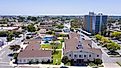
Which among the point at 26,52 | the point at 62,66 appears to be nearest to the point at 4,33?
the point at 26,52

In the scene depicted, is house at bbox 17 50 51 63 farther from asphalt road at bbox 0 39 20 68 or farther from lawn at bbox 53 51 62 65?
asphalt road at bbox 0 39 20 68

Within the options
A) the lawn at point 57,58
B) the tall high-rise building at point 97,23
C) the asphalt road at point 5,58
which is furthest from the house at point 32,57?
the tall high-rise building at point 97,23

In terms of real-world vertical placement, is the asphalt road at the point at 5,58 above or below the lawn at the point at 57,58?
above

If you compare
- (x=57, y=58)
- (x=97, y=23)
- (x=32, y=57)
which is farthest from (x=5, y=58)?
(x=97, y=23)

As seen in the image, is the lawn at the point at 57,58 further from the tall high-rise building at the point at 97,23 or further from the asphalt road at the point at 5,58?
the tall high-rise building at the point at 97,23

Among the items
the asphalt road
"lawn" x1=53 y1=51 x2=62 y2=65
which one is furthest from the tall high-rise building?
the asphalt road

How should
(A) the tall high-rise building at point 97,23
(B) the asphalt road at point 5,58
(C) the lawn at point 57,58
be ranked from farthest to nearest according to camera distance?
(A) the tall high-rise building at point 97,23 → (C) the lawn at point 57,58 → (B) the asphalt road at point 5,58

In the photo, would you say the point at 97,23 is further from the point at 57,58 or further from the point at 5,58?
the point at 5,58

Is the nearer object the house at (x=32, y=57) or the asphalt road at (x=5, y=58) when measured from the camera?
the asphalt road at (x=5, y=58)

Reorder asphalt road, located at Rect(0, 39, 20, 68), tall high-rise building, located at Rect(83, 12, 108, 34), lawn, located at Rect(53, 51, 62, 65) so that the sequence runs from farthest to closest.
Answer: tall high-rise building, located at Rect(83, 12, 108, 34)
lawn, located at Rect(53, 51, 62, 65)
asphalt road, located at Rect(0, 39, 20, 68)

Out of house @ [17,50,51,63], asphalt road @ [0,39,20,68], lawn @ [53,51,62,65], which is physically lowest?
lawn @ [53,51,62,65]

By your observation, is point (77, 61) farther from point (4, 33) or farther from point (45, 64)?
point (4, 33)
